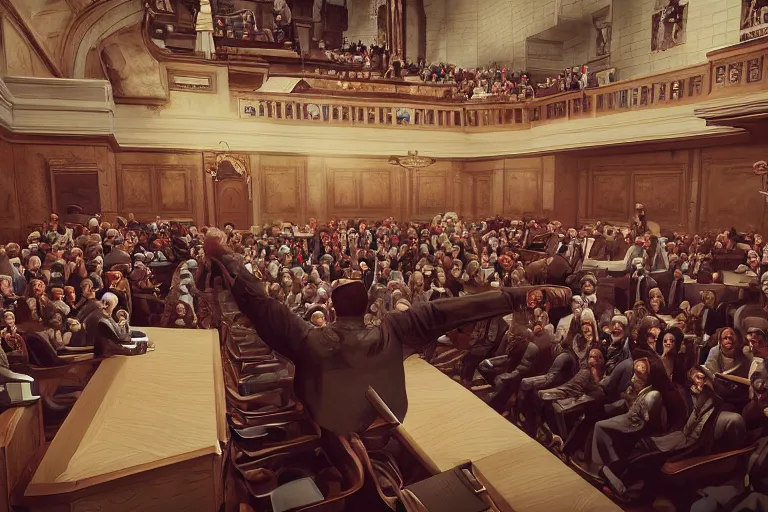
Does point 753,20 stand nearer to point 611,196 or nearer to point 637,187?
point 637,187

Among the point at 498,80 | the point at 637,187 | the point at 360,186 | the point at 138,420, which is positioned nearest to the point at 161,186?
the point at 360,186

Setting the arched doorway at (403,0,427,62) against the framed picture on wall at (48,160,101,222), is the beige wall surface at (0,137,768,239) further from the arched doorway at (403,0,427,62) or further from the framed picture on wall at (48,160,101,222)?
the arched doorway at (403,0,427,62)

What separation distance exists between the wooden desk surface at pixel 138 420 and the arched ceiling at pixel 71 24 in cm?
236

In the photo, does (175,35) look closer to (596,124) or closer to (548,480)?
(596,124)

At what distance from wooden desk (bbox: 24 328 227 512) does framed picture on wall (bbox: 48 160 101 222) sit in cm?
131

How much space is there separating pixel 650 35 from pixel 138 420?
17.3 ft

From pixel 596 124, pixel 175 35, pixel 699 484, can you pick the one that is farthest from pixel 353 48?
pixel 699 484

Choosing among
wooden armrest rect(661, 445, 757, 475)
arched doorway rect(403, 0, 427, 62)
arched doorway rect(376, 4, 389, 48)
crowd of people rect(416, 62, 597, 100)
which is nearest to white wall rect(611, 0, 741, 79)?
A: crowd of people rect(416, 62, 597, 100)

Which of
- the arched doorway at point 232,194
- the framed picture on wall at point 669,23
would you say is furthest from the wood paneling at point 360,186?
the framed picture on wall at point 669,23

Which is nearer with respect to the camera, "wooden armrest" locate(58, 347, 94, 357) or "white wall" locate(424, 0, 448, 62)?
"wooden armrest" locate(58, 347, 94, 357)

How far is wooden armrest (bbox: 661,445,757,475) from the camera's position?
11.4 feet

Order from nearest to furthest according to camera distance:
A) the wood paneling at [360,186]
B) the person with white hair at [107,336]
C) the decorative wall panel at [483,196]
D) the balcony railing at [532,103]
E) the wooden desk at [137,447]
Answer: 1. the wooden desk at [137,447]
2. the person with white hair at [107,336]
3. the balcony railing at [532,103]
4. the wood paneling at [360,186]
5. the decorative wall panel at [483,196]

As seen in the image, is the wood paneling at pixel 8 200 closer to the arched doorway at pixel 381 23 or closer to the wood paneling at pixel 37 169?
the wood paneling at pixel 37 169

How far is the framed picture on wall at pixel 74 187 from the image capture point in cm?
362
